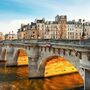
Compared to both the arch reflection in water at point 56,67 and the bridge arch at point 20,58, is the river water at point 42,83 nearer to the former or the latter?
the arch reflection in water at point 56,67

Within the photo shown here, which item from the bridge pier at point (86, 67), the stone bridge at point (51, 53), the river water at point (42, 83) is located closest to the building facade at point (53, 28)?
the stone bridge at point (51, 53)

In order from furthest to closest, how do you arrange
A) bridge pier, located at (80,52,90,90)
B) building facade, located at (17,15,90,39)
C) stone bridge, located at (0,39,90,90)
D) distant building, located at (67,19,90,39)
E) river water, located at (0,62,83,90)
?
distant building, located at (67,19,90,39) → building facade, located at (17,15,90,39) → river water, located at (0,62,83,90) → stone bridge, located at (0,39,90,90) → bridge pier, located at (80,52,90,90)

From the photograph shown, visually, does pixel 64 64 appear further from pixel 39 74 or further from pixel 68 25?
pixel 68 25

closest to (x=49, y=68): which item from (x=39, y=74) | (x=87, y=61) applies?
(x=39, y=74)

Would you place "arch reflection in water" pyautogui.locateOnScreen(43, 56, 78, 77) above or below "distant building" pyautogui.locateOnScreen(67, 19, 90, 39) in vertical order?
below

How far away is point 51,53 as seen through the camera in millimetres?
42750

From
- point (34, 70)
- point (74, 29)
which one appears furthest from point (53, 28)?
point (34, 70)

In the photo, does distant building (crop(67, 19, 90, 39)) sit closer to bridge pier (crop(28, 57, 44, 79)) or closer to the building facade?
the building facade

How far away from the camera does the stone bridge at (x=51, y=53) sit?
28891mm

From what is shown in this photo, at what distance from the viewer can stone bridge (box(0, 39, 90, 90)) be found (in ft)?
94.8

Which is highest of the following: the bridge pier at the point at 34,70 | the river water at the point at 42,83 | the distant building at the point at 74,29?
the distant building at the point at 74,29

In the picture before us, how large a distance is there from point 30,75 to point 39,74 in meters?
1.75

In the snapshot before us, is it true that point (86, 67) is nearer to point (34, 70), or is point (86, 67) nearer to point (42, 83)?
point (42, 83)

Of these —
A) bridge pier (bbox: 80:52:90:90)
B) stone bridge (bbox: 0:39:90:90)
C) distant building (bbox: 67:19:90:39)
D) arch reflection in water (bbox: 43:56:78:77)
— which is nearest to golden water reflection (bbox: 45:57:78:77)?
arch reflection in water (bbox: 43:56:78:77)
